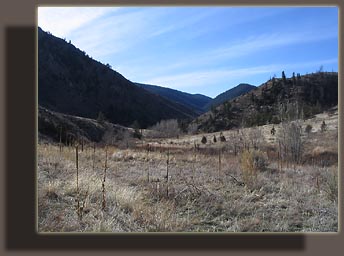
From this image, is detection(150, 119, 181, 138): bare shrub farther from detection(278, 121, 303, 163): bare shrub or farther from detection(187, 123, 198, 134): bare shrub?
detection(278, 121, 303, 163): bare shrub

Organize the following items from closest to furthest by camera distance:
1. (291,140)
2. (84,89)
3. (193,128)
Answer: (291,140), (193,128), (84,89)

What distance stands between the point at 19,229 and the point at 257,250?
2.10 m

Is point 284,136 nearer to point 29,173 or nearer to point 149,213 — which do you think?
point 149,213

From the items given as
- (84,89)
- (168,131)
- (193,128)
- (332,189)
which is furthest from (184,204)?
(84,89)

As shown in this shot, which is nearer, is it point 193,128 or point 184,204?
point 184,204

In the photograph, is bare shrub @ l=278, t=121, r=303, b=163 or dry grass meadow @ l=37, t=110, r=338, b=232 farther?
bare shrub @ l=278, t=121, r=303, b=163

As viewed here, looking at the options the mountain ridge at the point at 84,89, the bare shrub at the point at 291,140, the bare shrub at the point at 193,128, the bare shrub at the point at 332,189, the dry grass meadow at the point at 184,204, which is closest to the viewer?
the dry grass meadow at the point at 184,204

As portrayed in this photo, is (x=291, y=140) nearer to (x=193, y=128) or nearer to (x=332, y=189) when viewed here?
(x=332, y=189)

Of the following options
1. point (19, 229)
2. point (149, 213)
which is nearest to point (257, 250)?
point (149, 213)

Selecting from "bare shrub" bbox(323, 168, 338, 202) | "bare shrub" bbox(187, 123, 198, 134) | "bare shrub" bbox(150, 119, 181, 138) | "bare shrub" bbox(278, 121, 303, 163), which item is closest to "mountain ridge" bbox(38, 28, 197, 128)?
"bare shrub" bbox(150, 119, 181, 138)

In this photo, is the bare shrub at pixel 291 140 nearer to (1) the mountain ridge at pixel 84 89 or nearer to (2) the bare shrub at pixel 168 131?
(2) the bare shrub at pixel 168 131

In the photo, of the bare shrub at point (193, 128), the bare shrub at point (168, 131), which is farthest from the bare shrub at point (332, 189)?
the bare shrub at point (193, 128)

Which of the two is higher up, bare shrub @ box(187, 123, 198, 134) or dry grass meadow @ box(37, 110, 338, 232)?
bare shrub @ box(187, 123, 198, 134)

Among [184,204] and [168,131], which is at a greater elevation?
[168,131]
